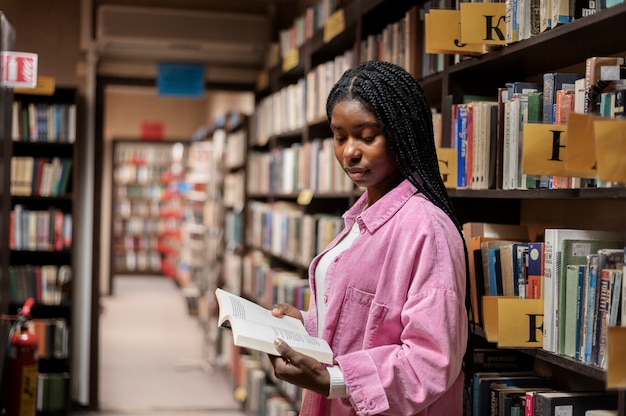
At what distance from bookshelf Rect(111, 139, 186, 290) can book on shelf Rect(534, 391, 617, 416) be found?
12094 mm

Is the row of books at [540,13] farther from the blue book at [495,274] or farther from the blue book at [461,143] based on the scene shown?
the blue book at [495,274]

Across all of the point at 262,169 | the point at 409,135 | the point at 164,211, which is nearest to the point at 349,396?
the point at 409,135

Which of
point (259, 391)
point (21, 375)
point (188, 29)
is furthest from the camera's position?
point (188, 29)

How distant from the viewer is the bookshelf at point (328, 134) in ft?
6.12

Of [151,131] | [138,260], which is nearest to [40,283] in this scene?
[151,131]

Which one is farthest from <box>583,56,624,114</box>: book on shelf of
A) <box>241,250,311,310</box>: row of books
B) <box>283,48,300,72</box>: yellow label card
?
<box>283,48,300,72</box>: yellow label card

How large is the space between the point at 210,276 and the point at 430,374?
6.00 m

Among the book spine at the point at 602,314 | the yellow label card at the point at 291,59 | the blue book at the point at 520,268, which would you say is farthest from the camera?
the yellow label card at the point at 291,59

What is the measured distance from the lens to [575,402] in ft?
5.90

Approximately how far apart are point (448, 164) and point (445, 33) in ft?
1.13

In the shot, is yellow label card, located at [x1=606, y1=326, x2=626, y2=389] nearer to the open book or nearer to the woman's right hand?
the open book

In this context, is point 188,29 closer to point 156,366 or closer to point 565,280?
point 156,366

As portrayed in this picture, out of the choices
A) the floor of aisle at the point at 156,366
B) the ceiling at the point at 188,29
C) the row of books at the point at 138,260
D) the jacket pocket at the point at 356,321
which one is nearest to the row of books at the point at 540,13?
the jacket pocket at the point at 356,321

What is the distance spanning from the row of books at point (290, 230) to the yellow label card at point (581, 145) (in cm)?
205
